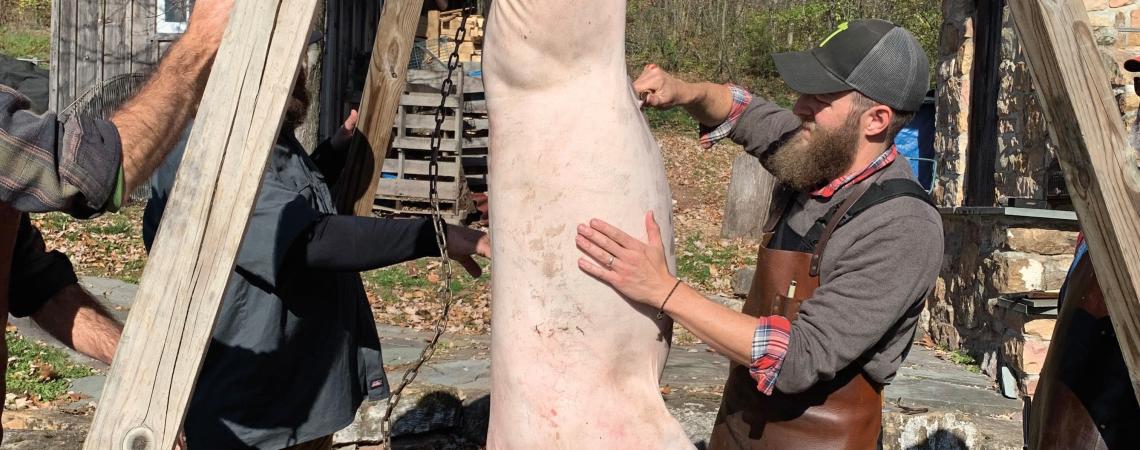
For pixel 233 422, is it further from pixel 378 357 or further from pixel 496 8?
pixel 496 8

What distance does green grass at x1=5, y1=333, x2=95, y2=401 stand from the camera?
5512 mm

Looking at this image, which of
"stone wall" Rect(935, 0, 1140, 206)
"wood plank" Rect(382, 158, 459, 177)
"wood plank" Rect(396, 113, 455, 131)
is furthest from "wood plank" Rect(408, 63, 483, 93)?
"stone wall" Rect(935, 0, 1140, 206)

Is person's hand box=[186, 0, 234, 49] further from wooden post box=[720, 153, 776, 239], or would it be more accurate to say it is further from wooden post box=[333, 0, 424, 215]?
wooden post box=[720, 153, 776, 239]

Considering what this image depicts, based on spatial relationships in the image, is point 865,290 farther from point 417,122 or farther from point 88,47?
point 88,47

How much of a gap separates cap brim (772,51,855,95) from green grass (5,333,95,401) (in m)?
4.45

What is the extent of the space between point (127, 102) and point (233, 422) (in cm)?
128

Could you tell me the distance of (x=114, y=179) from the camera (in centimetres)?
191

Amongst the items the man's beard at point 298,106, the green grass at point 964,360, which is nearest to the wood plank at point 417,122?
the green grass at point 964,360

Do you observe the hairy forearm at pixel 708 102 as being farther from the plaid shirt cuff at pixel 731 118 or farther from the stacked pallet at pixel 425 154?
the stacked pallet at pixel 425 154

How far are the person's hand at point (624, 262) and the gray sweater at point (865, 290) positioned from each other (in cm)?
42

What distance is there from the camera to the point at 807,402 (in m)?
2.59

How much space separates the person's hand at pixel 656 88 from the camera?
8.89ft

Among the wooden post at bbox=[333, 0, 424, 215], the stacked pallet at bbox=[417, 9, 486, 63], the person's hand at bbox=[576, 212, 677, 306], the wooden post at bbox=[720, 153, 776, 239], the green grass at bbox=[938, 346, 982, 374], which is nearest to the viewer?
the person's hand at bbox=[576, 212, 677, 306]

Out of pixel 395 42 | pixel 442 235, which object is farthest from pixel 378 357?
pixel 395 42
